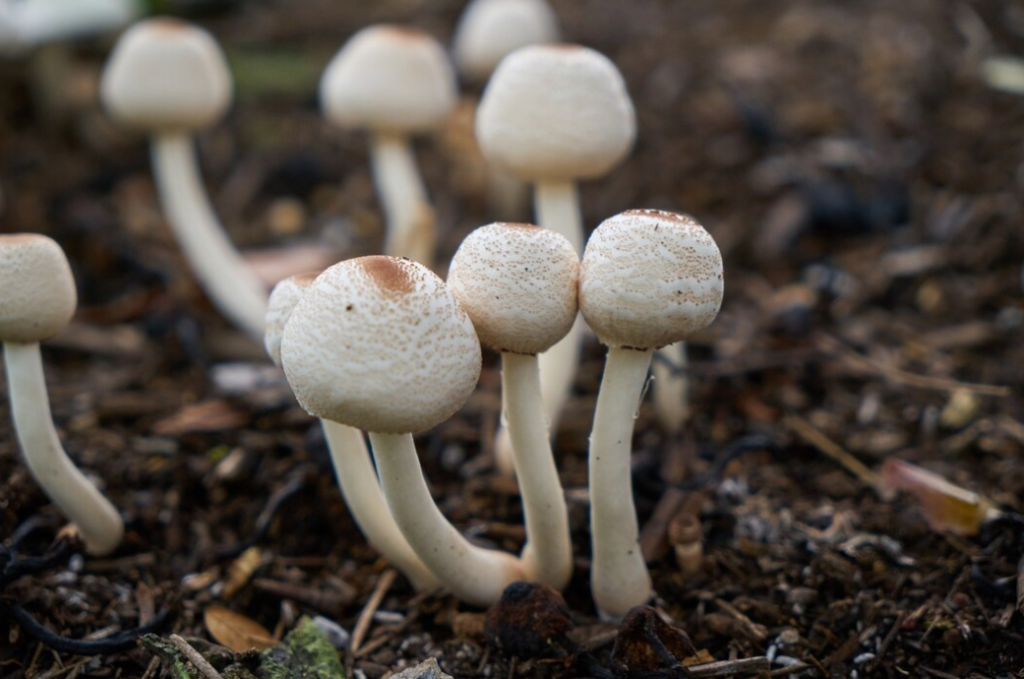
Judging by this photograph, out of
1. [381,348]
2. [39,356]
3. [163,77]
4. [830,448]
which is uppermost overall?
[163,77]

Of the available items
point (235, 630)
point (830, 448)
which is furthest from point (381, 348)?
point (830, 448)

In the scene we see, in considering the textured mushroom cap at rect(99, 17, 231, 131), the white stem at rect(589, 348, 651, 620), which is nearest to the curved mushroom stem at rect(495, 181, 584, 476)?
the white stem at rect(589, 348, 651, 620)

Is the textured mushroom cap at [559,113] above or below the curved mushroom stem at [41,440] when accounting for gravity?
above

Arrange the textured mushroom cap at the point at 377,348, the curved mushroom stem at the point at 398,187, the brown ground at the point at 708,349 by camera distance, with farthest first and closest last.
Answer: the curved mushroom stem at the point at 398,187, the brown ground at the point at 708,349, the textured mushroom cap at the point at 377,348

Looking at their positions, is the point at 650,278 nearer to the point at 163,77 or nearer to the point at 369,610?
the point at 369,610

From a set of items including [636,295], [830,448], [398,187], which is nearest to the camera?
[636,295]

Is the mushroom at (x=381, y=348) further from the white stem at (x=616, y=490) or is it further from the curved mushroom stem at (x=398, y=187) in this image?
the curved mushroom stem at (x=398, y=187)

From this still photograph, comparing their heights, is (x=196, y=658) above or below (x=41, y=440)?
below

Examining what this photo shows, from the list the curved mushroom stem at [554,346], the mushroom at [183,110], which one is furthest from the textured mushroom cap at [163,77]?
the curved mushroom stem at [554,346]
